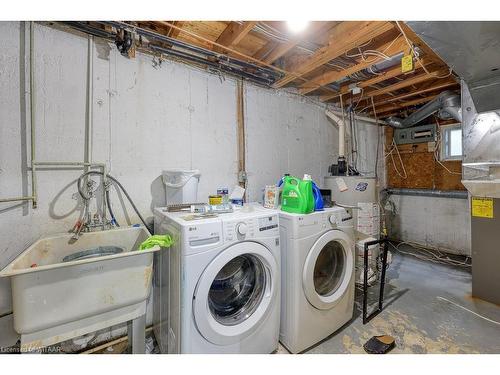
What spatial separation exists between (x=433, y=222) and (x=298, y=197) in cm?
347

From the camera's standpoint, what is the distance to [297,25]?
163 centimetres

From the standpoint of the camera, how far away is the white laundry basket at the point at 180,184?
1802mm

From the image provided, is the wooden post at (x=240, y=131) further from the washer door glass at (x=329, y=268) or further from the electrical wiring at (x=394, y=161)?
the electrical wiring at (x=394, y=161)

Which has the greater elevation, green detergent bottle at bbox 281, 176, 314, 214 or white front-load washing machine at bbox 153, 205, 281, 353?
green detergent bottle at bbox 281, 176, 314, 214

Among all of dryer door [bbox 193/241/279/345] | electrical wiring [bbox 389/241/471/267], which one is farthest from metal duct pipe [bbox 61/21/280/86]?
electrical wiring [bbox 389/241/471/267]

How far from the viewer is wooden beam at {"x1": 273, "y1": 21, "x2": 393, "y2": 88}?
1599 millimetres

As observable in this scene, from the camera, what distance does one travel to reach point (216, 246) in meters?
1.28

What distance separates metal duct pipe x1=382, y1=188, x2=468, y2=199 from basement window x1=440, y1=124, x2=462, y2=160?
1.75 ft

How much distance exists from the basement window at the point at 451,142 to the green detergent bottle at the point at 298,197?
311cm

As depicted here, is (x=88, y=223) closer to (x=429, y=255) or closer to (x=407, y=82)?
(x=407, y=82)

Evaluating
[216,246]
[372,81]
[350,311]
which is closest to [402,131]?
[372,81]

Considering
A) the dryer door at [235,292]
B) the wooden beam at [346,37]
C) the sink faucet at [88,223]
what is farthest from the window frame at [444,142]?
the sink faucet at [88,223]

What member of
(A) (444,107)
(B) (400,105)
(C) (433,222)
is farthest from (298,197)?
(C) (433,222)

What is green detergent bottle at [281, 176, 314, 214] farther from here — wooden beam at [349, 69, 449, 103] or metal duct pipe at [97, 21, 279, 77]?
wooden beam at [349, 69, 449, 103]
